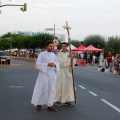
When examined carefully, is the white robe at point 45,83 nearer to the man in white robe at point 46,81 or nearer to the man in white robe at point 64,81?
the man in white robe at point 46,81

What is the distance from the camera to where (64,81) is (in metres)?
10.6

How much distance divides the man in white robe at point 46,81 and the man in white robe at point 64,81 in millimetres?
767

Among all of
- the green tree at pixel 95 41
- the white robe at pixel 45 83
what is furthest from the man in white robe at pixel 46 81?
the green tree at pixel 95 41

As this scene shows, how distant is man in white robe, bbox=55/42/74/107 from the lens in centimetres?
1046

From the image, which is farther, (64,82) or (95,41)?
(95,41)

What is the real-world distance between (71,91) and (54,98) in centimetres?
50

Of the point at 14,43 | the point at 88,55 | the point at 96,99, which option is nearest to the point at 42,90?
the point at 96,99

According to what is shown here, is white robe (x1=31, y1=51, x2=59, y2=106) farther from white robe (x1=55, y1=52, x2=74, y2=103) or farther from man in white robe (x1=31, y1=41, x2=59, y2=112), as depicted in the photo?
white robe (x1=55, y1=52, x2=74, y2=103)

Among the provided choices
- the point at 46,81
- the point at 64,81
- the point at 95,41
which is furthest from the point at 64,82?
the point at 95,41

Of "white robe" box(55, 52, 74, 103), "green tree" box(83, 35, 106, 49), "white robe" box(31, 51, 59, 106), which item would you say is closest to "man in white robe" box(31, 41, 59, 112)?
"white robe" box(31, 51, 59, 106)

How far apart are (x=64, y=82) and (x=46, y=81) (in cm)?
100

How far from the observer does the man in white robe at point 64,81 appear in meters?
10.5

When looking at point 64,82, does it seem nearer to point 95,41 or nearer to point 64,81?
point 64,81

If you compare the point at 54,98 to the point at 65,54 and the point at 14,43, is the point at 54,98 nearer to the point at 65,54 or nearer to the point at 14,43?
the point at 65,54
